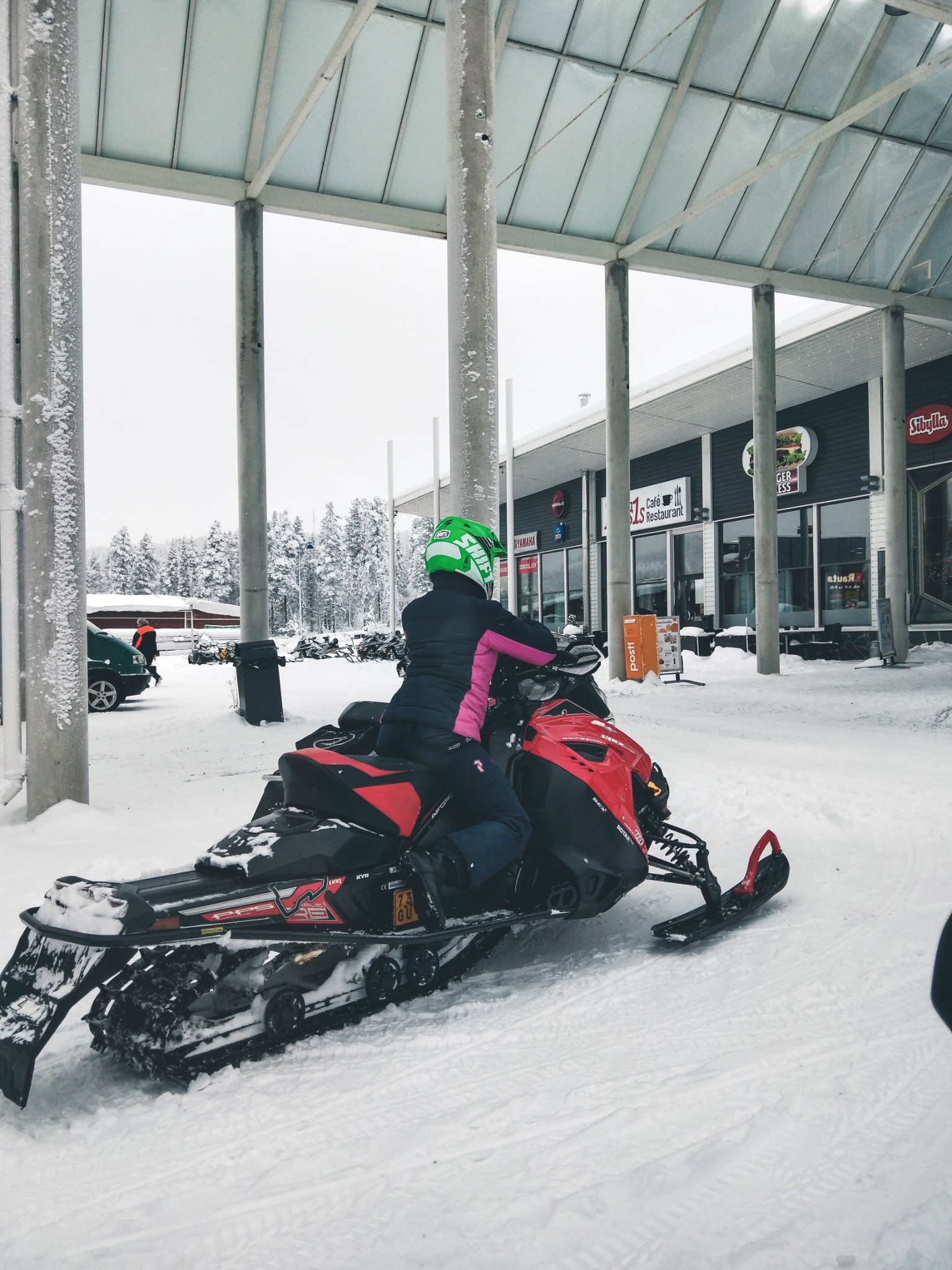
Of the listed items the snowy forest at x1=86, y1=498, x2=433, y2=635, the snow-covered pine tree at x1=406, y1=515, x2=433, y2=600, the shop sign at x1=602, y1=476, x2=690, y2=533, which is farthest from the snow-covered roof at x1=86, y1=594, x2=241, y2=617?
the snow-covered pine tree at x1=406, y1=515, x2=433, y2=600

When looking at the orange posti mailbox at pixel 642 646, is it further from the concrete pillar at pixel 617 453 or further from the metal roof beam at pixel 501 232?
the metal roof beam at pixel 501 232

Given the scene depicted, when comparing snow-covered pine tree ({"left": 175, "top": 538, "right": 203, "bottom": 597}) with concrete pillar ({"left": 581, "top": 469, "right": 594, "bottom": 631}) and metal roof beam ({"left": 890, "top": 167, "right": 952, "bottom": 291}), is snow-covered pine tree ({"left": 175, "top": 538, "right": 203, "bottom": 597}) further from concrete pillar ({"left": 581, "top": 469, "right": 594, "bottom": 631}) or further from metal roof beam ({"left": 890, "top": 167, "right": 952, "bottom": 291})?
metal roof beam ({"left": 890, "top": 167, "right": 952, "bottom": 291})

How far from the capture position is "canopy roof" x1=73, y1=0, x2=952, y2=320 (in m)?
11.5

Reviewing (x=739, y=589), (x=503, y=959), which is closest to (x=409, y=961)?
(x=503, y=959)

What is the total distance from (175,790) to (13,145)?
4.86 meters

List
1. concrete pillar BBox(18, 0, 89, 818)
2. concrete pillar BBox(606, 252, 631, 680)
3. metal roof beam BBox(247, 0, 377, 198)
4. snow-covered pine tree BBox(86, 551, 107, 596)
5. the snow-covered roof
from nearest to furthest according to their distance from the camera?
1. concrete pillar BBox(18, 0, 89, 818)
2. metal roof beam BBox(247, 0, 377, 198)
3. concrete pillar BBox(606, 252, 631, 680)
4. the snow-covered roof
5. snow-covered pine tree BBox(86, 551, 107, 596)

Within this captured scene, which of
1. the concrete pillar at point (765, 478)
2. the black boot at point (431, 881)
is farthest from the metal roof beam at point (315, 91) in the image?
the black boot at point (431, 881)

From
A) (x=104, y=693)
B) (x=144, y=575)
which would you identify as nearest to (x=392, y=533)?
(x=104, y=693)

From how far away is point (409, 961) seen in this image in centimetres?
279

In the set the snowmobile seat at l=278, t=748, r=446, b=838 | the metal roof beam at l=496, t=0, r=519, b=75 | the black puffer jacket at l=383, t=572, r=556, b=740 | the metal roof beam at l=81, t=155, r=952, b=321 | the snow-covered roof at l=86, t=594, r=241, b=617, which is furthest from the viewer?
the snow-covered roof at l=86, t=594, r=241, b=617

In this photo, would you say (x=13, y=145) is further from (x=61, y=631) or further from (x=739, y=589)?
(x=739, y=589)

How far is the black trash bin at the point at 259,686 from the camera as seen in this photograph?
33.9 ft

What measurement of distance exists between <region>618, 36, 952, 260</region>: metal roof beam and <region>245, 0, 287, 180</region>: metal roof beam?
6530 mm

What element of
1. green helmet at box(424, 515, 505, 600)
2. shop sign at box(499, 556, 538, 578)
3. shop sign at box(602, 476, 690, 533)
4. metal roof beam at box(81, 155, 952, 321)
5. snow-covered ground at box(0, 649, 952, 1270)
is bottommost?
snow-covered ground at box(0, 649, 952, 1270)
